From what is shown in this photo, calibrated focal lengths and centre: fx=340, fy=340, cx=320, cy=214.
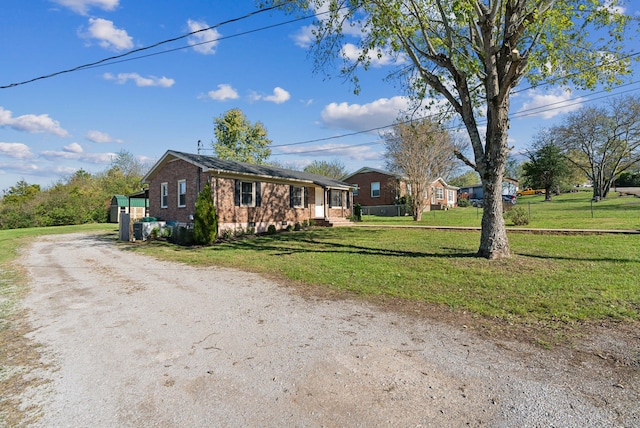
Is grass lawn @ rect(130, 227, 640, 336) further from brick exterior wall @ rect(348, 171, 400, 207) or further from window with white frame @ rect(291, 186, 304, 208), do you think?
brick exterior wall @ rect(348, 171, 400, 207)

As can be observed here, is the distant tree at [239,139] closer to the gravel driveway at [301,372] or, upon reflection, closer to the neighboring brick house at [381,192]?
the neighboring brick house at [381,192]

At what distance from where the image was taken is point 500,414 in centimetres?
258

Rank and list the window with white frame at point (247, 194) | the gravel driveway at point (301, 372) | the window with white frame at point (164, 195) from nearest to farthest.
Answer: the gravel driveway at point (301, 372) → the window with white frame at point (247, 194) → the window with white frame at point (164, 195)

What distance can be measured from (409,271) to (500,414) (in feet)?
17.8

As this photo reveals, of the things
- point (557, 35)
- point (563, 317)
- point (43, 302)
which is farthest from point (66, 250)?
point (557, 35)

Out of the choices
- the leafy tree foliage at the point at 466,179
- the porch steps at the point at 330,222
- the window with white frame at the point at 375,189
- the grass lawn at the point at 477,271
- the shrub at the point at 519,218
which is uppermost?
the leafy tree foliage at the point at 466,179

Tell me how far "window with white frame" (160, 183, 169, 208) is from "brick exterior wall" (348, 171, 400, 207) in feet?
66.7

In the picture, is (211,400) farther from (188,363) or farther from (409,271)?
(409,271)

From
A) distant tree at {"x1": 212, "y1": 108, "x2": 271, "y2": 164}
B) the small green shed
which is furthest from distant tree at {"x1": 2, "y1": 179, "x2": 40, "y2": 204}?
distant tree at {"x1": 212, "y1": 108, "x2": 271, "y2": 164}

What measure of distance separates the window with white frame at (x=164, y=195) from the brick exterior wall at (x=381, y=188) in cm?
2032

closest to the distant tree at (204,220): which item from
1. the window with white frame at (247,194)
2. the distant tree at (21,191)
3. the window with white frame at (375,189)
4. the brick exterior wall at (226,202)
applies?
the brick exterior wall at (226,202)

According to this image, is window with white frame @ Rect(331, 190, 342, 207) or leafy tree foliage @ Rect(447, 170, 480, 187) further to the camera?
leafy tree foliage @ Rect(447, 170, 480, 187)

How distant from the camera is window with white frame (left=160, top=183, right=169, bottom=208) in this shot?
62.1ft

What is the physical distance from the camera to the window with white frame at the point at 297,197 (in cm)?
2067
